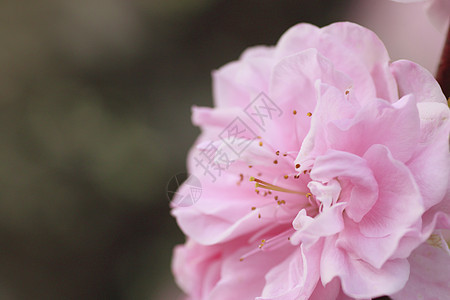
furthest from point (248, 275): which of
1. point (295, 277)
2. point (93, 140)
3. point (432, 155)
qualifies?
point (93, 140)

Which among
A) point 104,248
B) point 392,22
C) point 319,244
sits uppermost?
point 319,244

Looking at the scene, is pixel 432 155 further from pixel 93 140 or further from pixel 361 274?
pixel 93 140

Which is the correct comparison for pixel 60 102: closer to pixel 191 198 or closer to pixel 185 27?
pixel 185 27

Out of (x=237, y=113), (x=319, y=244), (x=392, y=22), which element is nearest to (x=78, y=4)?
(x=392, y=22)

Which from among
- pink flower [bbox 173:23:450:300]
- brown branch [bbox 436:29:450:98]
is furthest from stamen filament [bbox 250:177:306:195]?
brown branch [bbox 436:29:450:98]

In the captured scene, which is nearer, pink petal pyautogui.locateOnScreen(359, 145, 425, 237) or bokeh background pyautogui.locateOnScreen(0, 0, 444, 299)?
pink petal pyautogui.locateOnScreen(359, 145, 425, 237)

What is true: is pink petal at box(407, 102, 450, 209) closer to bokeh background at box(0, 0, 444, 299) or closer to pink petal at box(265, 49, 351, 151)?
pink petal at box(265, 49, 351, 151)
